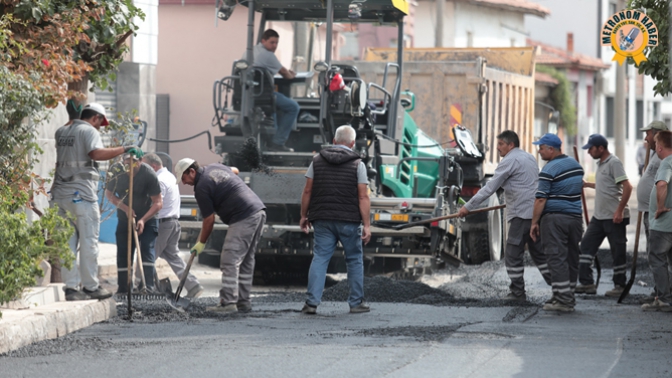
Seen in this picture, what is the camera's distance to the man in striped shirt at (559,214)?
9.39m

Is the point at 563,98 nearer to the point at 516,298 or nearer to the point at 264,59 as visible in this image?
the point at 264,59

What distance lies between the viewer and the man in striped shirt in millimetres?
9391

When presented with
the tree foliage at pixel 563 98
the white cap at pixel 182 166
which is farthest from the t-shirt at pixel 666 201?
the tree foliage at pixel 563 98

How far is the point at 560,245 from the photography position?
372 inches

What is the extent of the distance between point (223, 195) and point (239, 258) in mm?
539

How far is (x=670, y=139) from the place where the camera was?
31.4 ft

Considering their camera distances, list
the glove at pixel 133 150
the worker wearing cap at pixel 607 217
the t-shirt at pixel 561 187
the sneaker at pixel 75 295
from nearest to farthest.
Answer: the glove at pixel 133 150, the sneaker at pixel 75 295, the t-shirt at pixel 561 187, the worker wearing cap at pixel 607 217

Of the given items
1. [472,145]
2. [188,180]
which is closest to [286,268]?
[472,145]

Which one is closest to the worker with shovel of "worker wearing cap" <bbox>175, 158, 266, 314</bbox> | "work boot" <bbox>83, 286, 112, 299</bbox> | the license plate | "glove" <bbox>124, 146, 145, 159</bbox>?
"worker wearing cap" <bbox>175, 158, 266, 314</bbox>

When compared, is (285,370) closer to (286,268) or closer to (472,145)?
(286,268)

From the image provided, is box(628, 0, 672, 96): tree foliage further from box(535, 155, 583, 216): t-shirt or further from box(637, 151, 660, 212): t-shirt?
box(535, 155, 583, 216): t-shirt

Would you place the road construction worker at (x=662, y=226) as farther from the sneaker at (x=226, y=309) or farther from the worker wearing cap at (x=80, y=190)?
the worker wearing cap at (x=80, y=190)

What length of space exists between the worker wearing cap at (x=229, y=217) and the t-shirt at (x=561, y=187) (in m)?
2.42

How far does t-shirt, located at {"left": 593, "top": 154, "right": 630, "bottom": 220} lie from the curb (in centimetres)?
500
